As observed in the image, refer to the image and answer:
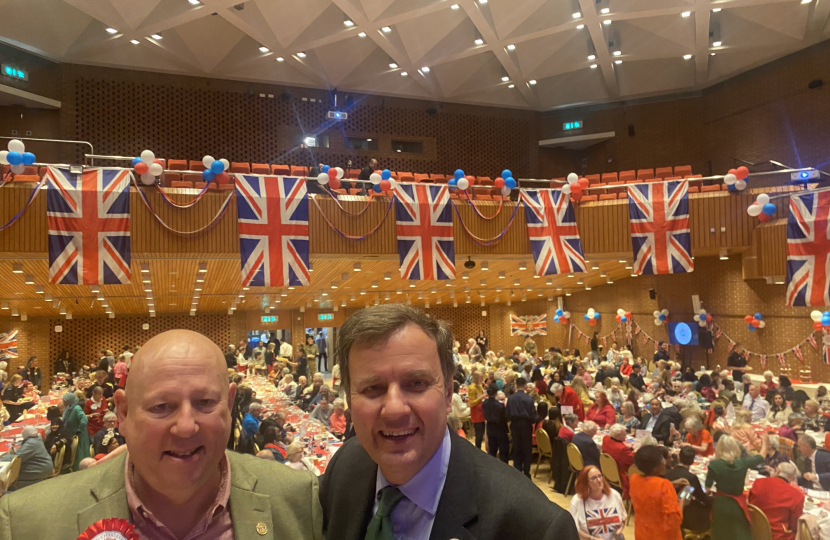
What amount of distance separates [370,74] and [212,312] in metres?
11.9

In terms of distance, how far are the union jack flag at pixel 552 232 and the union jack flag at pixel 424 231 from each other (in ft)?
6.75

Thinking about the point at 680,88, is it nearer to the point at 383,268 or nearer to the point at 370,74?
the point at 370,74

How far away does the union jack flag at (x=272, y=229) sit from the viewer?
10594 mm

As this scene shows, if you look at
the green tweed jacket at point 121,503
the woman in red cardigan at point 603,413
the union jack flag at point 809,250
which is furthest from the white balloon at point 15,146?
the union jack flag at point 809,250

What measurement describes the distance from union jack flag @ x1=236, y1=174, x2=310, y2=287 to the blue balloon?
3642mm

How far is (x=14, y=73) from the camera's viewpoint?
715 inches

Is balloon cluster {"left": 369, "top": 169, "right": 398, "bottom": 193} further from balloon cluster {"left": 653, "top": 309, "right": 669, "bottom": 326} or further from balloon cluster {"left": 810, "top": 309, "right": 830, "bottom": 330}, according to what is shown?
balloon cluster {"left": 653, "top": 309, "right": 669, "bottom": 326}

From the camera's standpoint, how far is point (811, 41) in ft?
61.7

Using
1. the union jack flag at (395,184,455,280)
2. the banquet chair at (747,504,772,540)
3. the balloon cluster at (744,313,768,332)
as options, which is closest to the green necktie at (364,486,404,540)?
the banquet chair at (747,504,772,540)

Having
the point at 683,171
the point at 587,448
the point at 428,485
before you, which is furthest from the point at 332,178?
the point at 428,485

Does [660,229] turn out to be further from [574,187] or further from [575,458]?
[575,458]

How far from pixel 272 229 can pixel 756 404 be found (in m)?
9.27

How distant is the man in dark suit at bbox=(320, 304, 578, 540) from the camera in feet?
5.28

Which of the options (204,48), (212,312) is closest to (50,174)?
(204,48)
